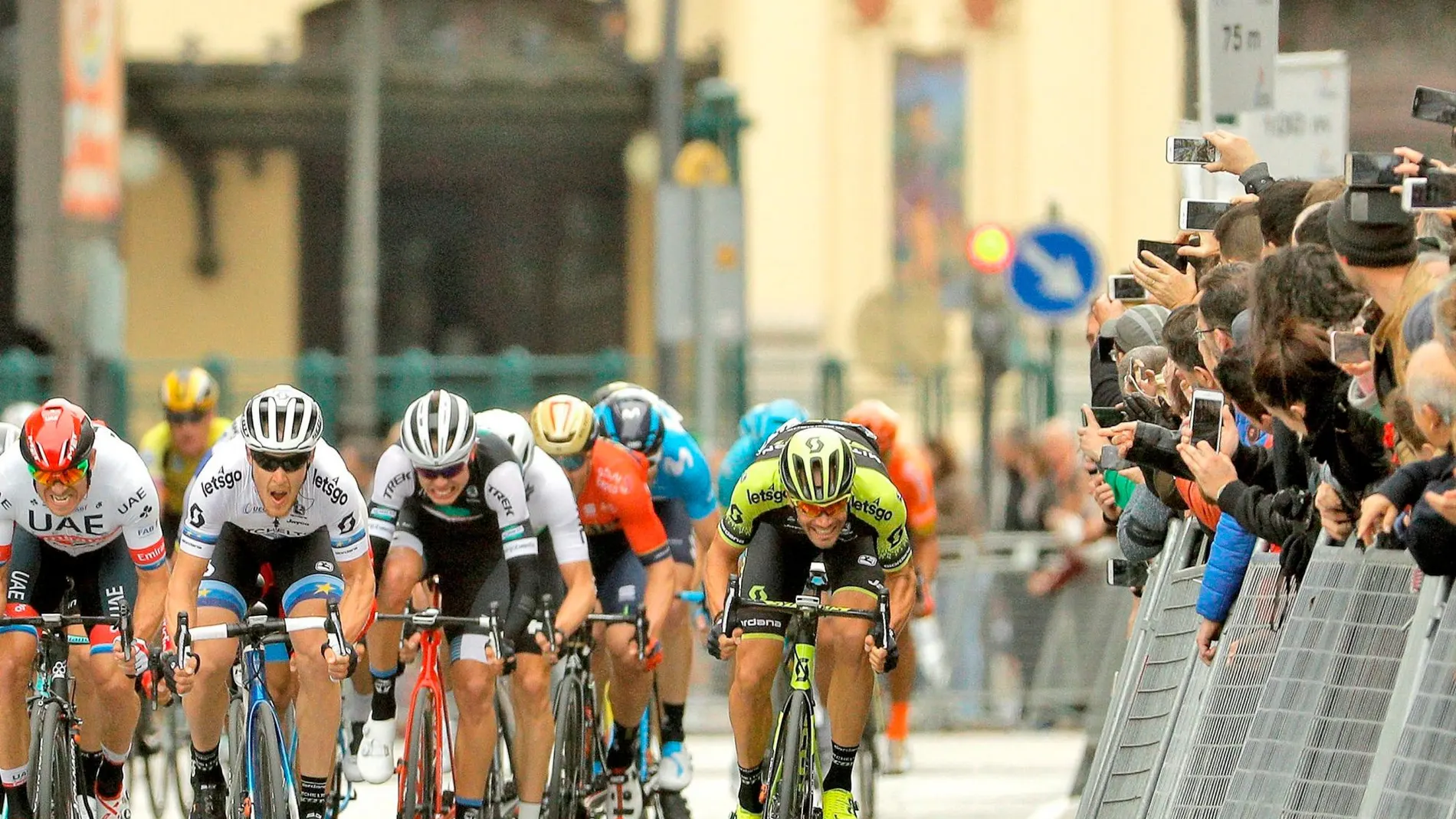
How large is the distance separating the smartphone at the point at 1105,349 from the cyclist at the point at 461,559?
7.37ft

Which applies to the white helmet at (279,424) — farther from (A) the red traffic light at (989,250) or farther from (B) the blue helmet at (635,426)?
(A) the red traffic light at (989,250)

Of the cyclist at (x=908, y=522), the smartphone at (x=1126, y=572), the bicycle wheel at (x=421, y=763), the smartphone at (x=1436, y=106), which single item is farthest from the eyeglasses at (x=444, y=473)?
the smartphone at (x=1436, y=106)

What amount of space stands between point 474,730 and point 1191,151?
3.44 meters

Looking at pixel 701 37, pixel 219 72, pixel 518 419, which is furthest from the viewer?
pixel 701 37

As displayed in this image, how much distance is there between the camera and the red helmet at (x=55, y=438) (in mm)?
9742

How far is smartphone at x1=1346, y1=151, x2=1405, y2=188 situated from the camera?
6.41 m

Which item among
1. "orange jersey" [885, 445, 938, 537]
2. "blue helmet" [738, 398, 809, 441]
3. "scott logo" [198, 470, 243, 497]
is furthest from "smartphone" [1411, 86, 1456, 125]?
"orange jersey" [885, 445, 938, 537]

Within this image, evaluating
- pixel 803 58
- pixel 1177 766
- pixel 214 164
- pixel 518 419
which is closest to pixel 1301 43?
pixel 803 58

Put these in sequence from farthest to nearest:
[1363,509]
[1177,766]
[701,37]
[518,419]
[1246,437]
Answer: [701,37] → [518,419] → [1246,437] → [1177,766] → [1363,509]

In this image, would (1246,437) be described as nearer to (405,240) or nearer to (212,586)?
(212,586)

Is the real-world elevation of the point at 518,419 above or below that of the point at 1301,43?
below

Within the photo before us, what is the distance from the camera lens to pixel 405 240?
32.9m

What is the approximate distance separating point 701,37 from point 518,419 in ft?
68.8

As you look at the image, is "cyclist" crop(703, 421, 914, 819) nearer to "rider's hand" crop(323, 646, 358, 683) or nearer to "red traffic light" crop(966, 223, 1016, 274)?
"rider's hand" crop(323, 646, 358, 683)
